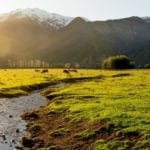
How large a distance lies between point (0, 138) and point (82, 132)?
24.7 feet

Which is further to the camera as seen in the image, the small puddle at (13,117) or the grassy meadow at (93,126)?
the small puddle at (13,117)

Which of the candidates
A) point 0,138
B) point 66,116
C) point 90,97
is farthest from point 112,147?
point 90,97

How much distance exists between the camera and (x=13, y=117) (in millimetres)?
50812

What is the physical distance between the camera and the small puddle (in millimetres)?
37369

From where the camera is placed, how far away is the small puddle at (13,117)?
37369 mm

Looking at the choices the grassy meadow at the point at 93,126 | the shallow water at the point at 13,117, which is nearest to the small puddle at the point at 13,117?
the shallow water at the point at 13,117

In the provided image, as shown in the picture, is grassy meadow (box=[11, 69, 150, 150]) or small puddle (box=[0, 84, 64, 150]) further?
small puddle (box=[0, 84, 64, 150])

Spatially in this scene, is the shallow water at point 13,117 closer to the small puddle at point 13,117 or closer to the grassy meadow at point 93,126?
the small puddle at point 13,117

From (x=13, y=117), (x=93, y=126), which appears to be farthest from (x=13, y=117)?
(x=93, y=126)

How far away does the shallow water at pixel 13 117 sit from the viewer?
37.4 meters

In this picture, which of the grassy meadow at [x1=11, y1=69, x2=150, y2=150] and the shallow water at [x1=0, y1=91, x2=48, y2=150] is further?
the shallow water at [x1=0, y1=91, x2=48, y2=150]

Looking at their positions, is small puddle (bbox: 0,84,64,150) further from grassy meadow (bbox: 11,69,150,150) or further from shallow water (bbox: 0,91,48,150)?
grassy meadow (bbox: 11,69,150,150)

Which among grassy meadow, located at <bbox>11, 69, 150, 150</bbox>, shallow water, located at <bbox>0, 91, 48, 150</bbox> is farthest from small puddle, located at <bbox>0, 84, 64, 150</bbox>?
grassy meadow, located at <bbox>11, 69, 150, 150</bbox>

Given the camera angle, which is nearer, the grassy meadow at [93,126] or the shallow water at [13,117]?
the grassy meadow at [93,126]
